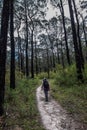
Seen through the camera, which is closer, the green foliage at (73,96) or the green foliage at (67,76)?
the green foliage at (73,96)

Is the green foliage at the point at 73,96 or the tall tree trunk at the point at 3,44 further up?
the tall tree trunk at the point at 3,44

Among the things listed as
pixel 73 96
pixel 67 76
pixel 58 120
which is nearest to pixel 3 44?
pixel 58 120

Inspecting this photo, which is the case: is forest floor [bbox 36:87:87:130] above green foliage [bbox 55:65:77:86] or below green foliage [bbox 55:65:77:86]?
below

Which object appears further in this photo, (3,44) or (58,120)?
(3,44)

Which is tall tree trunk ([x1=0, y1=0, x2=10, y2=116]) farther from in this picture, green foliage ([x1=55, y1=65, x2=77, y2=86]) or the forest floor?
green foliage ([x1=55, y1=65, x2=77, y2=86])

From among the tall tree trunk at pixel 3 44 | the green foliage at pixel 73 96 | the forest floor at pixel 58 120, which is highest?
the tall tree trunk at pixel 3 44

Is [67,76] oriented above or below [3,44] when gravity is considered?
below

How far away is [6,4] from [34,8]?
24.4m

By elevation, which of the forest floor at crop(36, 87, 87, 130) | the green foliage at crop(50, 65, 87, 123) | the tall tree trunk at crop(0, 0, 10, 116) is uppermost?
the tall tree trunk at crop(0, 0, 10, 116)

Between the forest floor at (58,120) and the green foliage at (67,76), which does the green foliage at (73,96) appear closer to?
the green foliage at (67,76)

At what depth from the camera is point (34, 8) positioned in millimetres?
33125

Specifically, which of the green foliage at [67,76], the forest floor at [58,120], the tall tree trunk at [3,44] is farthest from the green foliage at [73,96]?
the tall tree trunk at [3,44]

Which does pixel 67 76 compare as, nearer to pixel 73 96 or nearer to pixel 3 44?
pixel 73 96

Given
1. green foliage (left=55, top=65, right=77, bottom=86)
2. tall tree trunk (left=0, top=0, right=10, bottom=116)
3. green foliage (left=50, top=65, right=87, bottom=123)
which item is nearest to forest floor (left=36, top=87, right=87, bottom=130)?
green foliage (left=50, top=65, right=87, bottom=123)
